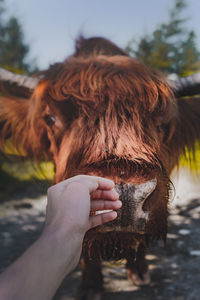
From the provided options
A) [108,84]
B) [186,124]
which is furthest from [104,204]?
[186,124]

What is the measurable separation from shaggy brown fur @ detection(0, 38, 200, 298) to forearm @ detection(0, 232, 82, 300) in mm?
517

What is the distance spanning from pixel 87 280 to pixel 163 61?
995 cm

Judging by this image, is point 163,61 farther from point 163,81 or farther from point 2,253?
point 2,253

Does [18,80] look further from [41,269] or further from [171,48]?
[171,48]

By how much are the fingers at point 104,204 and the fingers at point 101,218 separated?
0.05 m

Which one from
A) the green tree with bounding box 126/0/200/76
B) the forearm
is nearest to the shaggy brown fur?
the forearm

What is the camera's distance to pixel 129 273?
337cm

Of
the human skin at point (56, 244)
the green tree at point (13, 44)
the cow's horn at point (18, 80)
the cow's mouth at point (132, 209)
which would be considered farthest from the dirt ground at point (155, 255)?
the green tree at point (13, 44)

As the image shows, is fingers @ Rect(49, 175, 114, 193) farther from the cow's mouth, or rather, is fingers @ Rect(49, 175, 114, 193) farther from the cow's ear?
the cow's ear

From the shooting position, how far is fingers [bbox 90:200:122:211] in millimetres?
1472

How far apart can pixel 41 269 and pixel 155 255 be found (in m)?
3.45

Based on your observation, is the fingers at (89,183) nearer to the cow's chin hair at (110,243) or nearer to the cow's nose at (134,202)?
the cow's nose at (134,202)

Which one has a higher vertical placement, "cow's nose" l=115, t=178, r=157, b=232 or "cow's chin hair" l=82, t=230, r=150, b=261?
"cow's nose" l=115, t=178, r=157, b=232

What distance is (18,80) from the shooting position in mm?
2949
